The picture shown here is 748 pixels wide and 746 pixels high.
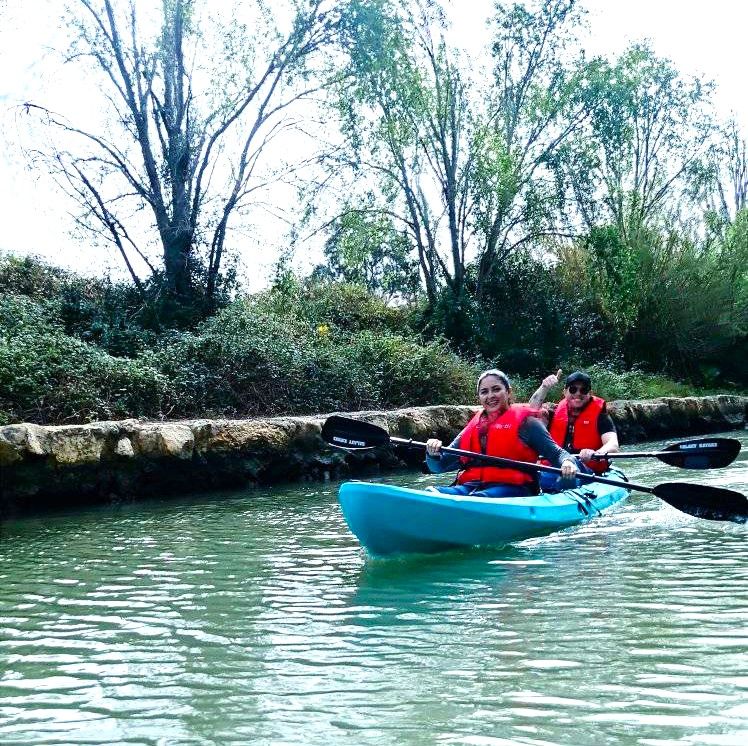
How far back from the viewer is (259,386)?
11867 millimetres

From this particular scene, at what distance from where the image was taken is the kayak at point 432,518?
5.25 meters

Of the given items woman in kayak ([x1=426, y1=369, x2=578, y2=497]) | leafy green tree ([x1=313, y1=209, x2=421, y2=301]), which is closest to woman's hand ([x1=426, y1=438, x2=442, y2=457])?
woman in kayak ([x1=426, y1=369, x2=578, y2=497])

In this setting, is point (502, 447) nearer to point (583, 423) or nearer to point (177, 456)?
point (583, 423)

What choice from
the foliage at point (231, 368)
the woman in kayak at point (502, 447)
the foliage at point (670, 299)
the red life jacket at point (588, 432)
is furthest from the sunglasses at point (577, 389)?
the foliage at point (670, 299)

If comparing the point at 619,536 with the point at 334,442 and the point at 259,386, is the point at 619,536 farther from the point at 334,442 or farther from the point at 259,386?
the point at 259,386

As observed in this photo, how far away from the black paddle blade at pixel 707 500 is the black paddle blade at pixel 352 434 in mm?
1959

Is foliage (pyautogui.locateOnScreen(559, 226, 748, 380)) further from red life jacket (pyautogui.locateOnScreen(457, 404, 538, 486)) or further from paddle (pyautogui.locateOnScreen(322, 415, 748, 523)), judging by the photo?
red life jacket (pyautogui.locateOnScreen(457, 404, 538, 486))

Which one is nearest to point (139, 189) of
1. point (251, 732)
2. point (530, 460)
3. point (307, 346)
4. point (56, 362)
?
point (307, 346)

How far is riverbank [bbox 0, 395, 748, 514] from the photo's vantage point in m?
8.20

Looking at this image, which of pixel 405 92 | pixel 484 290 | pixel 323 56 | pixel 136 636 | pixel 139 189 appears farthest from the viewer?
A: pixel 484 290

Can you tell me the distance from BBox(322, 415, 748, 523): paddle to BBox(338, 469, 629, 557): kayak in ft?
1.10

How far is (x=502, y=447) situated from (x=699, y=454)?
5.49 feet

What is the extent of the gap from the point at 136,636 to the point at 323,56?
40.9 ft

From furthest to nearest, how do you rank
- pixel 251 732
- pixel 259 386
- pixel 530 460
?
pixel 259 386 < pixel 530 460 < pixel 251 732
